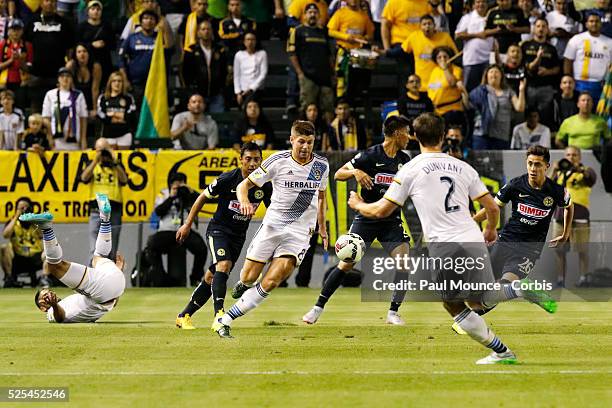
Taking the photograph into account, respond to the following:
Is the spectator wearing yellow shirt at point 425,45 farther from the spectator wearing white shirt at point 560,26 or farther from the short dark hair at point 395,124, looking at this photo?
the short dark hair at point 395,124

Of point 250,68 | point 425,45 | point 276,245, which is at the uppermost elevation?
point 425,45

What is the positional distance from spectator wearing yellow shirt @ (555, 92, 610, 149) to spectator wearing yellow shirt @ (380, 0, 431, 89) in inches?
130

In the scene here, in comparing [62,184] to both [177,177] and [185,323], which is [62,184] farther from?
→ [185,323]

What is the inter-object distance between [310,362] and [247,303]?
2.12 meters

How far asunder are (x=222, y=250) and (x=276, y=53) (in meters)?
12.3

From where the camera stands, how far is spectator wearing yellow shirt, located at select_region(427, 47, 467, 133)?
71.5 feet

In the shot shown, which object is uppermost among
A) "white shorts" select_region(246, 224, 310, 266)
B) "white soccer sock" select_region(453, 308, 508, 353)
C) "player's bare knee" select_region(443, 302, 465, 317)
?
"player's bare knee" select_region(443, 302, 465, 317)

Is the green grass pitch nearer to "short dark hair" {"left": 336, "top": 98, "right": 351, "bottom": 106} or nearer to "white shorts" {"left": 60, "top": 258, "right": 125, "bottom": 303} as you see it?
"white shorts" {"left": 60, "top": 258, "right": 125, "bottom": 303}

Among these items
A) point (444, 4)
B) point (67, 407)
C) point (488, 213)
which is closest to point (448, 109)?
point (444, 4)

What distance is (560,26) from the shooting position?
23.5m

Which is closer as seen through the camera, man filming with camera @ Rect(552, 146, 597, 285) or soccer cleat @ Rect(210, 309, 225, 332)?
soccer cleat @ Rect(210, 309, 225, 332)

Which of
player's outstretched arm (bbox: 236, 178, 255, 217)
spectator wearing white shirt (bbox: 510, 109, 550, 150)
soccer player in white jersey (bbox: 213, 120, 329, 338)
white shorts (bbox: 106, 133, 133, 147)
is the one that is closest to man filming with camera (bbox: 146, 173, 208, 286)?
white shorts (bbox: 106, 133, 133, 147)

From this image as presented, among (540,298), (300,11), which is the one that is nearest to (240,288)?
(540,298)

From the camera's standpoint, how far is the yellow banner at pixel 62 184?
21906 mm
